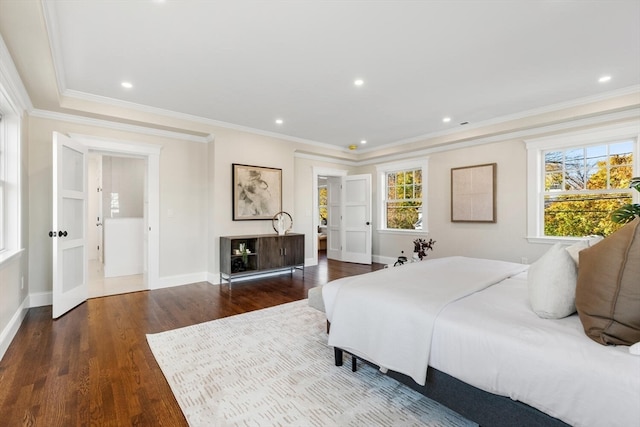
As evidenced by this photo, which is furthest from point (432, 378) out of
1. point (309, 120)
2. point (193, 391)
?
point (309, 120)

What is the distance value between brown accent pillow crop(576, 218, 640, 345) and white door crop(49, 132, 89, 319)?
4355mm

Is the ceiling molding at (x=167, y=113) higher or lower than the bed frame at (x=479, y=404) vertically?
higher

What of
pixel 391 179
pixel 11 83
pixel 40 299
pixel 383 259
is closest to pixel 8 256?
pixel 40 299

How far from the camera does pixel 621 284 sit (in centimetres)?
115

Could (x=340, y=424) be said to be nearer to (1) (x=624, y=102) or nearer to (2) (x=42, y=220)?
(2) (x=42, y=220)

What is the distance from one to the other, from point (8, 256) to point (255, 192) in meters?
3.09

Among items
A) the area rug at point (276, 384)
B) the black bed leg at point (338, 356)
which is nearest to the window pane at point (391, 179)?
the area rug at point (276, 384)

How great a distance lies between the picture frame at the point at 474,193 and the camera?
4965mm

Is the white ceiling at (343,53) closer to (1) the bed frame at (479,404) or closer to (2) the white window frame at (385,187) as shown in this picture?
(2) the white window frame at (385,187)

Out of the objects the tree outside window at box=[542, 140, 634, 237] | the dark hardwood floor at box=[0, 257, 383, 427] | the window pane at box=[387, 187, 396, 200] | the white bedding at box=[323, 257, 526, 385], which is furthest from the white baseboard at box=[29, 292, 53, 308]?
the tree outside window at box=[542, 140, 634, 237]

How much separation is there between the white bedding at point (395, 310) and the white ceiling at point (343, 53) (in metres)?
1.97

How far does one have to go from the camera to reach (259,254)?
488 centimetres

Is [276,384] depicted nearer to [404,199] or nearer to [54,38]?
[54,38]

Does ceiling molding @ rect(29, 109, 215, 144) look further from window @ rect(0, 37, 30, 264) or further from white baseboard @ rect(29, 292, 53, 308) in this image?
white baseboard @ rect(29, 292, 53, 308)
